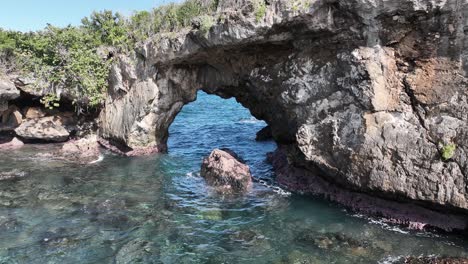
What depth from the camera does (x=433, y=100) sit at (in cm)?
1582

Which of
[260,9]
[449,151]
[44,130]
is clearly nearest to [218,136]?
[44,130]

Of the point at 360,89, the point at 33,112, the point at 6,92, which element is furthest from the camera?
the point at 33,112

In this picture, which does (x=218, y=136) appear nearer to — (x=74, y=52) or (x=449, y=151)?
(x=74, y=52)

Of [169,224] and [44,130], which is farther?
[44,130]

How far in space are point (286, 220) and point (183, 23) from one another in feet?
44.1

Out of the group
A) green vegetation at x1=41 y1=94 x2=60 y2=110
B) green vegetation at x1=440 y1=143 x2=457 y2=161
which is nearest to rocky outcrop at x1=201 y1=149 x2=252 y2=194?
green vegetation at x1=440 y1=143 x2=457 y2=161

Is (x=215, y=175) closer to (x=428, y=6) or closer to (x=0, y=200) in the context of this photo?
(x=0, y=200)

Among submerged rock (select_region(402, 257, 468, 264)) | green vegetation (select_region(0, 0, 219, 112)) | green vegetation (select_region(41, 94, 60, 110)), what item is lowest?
submerged rock (select_region(402, 257, 468, 264))

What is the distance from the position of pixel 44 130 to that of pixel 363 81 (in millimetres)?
21949

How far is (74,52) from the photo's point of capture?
27.3 meters

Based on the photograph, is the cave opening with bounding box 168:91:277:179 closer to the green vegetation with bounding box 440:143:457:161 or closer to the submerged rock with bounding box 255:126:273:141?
the submerged rock with bounding box 255:126:273:141

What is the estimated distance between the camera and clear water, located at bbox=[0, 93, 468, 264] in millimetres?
14750

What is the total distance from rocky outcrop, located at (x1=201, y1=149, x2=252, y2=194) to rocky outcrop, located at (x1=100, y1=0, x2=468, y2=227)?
306 centimetres

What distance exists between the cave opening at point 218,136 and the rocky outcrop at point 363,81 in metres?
5.60
